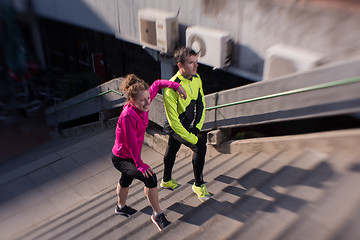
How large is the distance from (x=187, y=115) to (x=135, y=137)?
91cm

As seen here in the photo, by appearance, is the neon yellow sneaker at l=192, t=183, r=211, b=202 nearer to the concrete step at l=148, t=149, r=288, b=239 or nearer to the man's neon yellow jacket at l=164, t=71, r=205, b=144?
the concrete step at l=148, t=149, r=288, b=239

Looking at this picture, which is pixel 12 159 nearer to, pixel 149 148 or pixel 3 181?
pixel 3 181

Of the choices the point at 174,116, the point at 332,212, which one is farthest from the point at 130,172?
the point at 332,212

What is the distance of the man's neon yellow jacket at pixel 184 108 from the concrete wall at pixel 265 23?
2171 millimetres

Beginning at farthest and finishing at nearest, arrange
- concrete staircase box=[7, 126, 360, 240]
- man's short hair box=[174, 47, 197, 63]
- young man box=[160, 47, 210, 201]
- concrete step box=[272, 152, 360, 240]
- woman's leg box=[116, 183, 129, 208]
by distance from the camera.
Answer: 1. woman's leg box=[116, 183, 129, 208]
2. young man box=[160, 47, 210, 201]
3. man's short hair box=[174, 47, 197, 63]
4. concrete staircase box=[7, 126, 360, 240]
5. concrete step box=[272, 152, 360, 240]

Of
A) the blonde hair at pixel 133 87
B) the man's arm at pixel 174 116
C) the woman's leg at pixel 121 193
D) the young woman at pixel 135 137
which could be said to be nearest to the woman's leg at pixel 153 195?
the young woman at pixel 135 137

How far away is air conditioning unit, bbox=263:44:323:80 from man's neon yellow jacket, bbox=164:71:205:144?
64.1 inches

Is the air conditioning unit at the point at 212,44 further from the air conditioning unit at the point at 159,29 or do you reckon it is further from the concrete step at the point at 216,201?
the concrete step at the point at 216,201

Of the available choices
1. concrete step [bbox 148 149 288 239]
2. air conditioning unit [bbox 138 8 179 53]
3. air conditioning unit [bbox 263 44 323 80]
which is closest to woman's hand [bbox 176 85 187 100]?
concrete step [bbox 148 149 288 239]

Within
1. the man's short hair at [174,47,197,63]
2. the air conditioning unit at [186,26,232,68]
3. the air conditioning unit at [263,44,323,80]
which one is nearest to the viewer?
the man's short hair at [174,47,197,63]

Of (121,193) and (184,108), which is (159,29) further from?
(121,193)

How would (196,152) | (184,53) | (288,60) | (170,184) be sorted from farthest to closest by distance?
(288,60) → (170,184) → (196,152) → (184,53)

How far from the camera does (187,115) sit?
3.82m

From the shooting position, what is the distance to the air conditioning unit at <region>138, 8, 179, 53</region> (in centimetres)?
675
